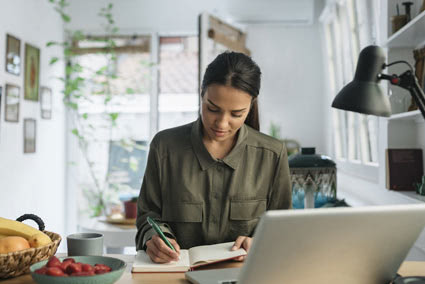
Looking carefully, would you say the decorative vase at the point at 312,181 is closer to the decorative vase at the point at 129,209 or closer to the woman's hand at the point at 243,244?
the woman's hand at the point at 243,244

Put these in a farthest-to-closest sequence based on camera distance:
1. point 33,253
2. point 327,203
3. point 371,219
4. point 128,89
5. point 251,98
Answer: point 128,89, point 327,203, point 251,98, point 33,253, point 371,219

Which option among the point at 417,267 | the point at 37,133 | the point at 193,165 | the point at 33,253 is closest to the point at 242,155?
the point at 193,165

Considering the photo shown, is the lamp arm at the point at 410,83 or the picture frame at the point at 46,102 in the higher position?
the picture frame at the point at 46,102

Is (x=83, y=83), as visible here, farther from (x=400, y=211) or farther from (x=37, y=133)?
(x=400, y=211)

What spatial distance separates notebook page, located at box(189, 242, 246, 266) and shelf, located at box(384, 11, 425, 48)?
1174mm

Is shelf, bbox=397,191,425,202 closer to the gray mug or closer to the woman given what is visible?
the woman

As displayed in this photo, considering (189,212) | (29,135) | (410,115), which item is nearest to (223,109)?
(189,212)

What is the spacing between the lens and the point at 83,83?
4859 mm

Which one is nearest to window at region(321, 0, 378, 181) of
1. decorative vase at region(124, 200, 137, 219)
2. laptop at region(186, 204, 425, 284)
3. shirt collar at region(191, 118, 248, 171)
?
decorative vase at region(124, 200, 137, 219)

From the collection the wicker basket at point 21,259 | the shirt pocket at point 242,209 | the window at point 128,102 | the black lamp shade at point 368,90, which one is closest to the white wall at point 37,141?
the window at point 128,102

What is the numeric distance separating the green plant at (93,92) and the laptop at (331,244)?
153 inches

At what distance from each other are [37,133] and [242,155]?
3.03 meters

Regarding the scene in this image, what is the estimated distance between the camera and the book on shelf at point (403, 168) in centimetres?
244

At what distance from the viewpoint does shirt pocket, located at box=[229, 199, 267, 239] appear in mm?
1677
